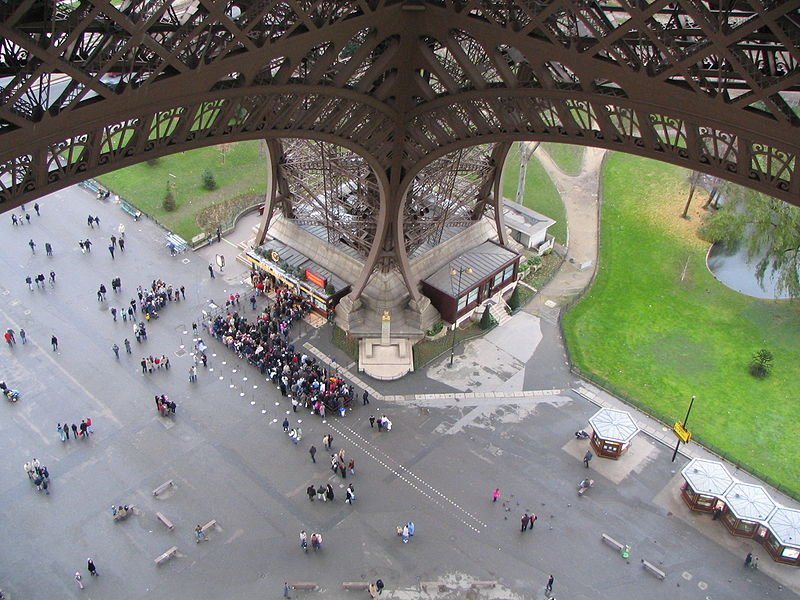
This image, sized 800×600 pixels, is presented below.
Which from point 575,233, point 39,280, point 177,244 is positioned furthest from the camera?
point 575,233

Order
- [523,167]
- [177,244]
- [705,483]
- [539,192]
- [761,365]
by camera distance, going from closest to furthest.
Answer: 1. [705,483]
2. [761,365]
3. [177,244]
4. [523,167]
5. [539,192]

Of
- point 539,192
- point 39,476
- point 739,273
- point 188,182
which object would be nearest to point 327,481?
point 39,476

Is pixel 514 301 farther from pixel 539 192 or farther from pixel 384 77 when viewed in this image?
pixel 384 77

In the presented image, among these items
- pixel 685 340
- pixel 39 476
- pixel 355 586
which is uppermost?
pixel 685 340

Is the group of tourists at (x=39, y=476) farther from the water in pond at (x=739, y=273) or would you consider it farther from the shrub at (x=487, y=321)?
the water in pond at (x=739, y=273)

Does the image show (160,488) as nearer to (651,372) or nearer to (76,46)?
(76,46)
